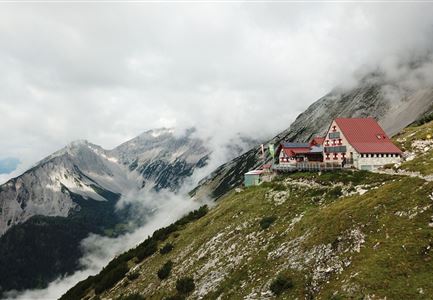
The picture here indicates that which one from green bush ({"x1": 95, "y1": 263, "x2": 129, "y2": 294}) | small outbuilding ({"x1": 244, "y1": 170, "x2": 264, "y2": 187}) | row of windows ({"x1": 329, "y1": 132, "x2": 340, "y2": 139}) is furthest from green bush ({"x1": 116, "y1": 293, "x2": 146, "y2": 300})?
row of windows ({"x1": 329, "y1": 132, "x2": 340, "y2": 139})

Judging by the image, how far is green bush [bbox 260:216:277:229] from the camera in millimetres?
62994

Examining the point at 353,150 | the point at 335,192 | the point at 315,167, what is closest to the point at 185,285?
the point at 335,192

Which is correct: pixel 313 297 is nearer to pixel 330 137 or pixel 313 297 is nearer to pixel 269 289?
pixel 269 289

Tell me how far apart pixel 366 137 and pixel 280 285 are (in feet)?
163

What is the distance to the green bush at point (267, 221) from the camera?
63.0m

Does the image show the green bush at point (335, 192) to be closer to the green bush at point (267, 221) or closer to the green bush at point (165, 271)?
the green bush at point (267, 221)

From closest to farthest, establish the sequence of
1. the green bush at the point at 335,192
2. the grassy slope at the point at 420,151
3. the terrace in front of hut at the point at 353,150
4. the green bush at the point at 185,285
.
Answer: the green bush at the point at 185,285, the grassy slope at the point at 420,151, the green bush at the point at 335,192, the terrace in front of hut at the point at 353,150

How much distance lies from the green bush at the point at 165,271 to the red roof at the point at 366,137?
41659 millimetres

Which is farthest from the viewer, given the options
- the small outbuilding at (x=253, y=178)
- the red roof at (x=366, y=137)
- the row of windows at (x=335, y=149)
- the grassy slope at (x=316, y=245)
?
the small outbuilding at (x=253, y=178)

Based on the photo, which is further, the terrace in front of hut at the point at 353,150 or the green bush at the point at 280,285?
the terrace in front of hut at the point at 353,150

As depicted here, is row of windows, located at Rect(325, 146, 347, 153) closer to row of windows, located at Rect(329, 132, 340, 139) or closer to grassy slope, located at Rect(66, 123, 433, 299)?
row of windows, located at Rect(329, 132, 340, 139)

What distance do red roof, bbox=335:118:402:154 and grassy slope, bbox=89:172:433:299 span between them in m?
12.7

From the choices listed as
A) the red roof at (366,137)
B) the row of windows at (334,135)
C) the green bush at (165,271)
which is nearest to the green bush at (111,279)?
the green bush at (165,271)

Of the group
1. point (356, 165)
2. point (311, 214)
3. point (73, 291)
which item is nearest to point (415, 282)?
point (311, 214)
